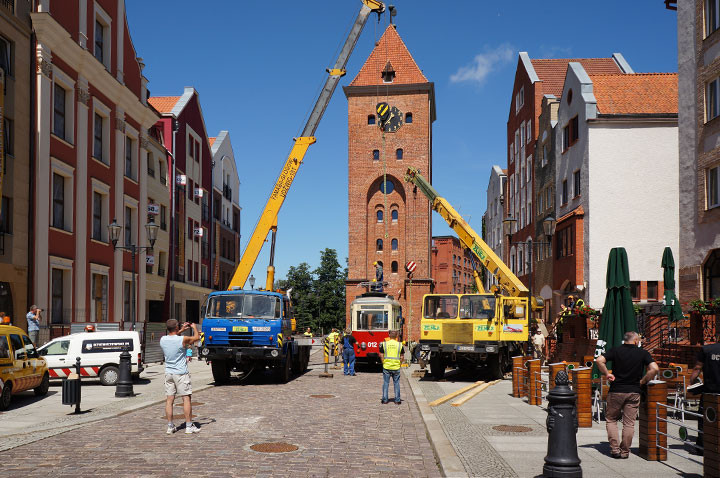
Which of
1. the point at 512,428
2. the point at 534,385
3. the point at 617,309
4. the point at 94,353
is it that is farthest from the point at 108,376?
the point at 617,309

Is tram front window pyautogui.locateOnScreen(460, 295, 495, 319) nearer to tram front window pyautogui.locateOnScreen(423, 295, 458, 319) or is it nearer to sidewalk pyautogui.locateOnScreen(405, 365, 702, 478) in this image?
tram front window pyautogui.locateOnScreen(423, 295, 458, 319)

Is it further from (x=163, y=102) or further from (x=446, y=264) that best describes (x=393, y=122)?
(x=446, y=264)

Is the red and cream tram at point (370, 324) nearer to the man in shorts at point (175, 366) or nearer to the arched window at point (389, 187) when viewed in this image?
the man in shorts at point (175, 366)

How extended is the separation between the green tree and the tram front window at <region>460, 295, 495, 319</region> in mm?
59164

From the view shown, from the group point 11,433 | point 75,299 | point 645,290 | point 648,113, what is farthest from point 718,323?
point 75,299

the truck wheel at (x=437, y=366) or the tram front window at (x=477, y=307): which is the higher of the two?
the tram front window at (x=477, y=307)

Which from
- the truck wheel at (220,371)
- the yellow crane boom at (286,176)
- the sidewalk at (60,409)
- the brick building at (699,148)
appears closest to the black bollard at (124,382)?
the sidewalk at (60,409)

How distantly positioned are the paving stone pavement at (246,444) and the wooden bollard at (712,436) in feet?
9.61

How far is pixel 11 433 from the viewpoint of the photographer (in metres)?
11.1

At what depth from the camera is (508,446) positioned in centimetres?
975

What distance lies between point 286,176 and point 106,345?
9.83 m

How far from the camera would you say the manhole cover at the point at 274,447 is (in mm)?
9508

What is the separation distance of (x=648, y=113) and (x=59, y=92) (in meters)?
25.5

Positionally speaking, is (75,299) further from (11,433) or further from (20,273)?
(11,433)
